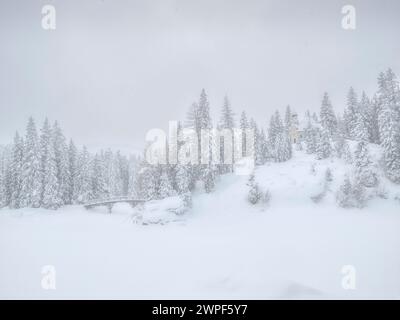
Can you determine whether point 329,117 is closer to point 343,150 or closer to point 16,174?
point 343,150

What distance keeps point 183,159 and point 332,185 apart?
20654mm

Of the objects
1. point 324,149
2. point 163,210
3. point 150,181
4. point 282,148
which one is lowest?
point 163,210

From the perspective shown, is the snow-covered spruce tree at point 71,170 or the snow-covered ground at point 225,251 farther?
the snow-covered spruce tree at point 71,170

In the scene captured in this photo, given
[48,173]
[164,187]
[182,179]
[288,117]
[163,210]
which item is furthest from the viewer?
[288,117]

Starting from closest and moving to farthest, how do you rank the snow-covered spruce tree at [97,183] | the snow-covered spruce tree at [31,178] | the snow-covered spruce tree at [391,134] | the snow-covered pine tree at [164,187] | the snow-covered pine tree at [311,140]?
the snow-covered spruce tree at [391,134]
the snow-covered pine tree at [164,187]
the snow-covered spruce tree at [31,178]
the snow-covered pine tree at [311,140]
the snow-covered spruce tree at [97,183]

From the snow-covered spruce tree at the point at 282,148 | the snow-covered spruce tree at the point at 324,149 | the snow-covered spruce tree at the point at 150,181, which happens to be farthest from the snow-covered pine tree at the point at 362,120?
the snow-covered spruce tree at the point at 150,181

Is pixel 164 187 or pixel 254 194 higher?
pixel 164 187

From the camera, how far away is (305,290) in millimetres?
14852

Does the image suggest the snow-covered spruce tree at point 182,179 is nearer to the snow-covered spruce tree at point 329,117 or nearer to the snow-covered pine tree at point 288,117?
the snow-covered spruce tree at point 329,117

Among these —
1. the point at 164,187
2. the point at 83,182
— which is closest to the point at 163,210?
the point at 164,187

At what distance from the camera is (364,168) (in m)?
34.0

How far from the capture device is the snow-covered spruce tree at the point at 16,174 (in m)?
46.6

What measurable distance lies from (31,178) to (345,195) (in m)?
47.7

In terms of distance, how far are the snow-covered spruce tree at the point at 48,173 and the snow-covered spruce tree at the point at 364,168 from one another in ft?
151
